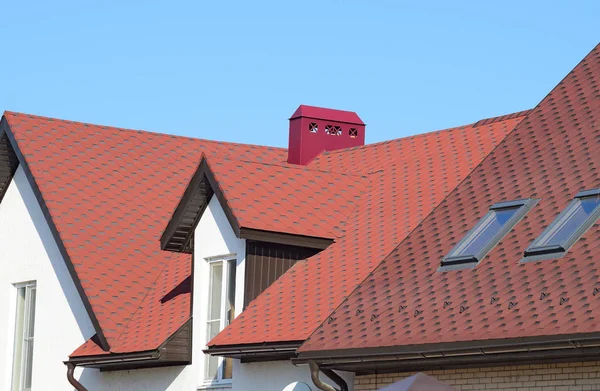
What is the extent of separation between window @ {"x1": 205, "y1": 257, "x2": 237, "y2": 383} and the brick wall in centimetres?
455

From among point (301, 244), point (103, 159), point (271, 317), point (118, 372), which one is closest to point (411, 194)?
point (301, 244)

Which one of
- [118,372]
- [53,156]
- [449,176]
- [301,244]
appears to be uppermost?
[53,156]

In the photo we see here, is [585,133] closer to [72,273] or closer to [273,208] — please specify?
[273,208]

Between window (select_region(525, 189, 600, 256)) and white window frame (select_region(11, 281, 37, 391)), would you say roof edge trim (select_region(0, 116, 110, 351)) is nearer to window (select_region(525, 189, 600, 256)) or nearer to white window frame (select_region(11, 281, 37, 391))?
white window frame (select_region(11, 281, 37, 391))

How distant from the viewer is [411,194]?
2103 centimetres

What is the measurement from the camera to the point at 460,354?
14.6 metres

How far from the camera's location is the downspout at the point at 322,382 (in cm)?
1664

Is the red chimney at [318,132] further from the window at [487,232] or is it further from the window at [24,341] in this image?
the window at [487,232]

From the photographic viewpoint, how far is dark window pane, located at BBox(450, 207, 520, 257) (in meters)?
Answer: 16.4

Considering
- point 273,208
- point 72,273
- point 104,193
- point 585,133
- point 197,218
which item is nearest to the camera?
point 585,133

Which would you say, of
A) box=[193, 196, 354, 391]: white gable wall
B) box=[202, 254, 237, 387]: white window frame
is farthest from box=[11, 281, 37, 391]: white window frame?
box=[202, 254, 237, 387]: white window frame

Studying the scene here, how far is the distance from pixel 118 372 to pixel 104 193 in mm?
4263

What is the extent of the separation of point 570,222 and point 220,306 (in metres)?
6.79

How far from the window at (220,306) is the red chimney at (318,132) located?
5.91m
